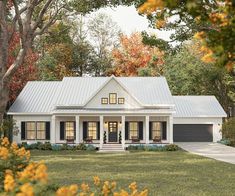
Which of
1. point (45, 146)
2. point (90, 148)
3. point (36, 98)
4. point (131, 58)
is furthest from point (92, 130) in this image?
point (131, 58)

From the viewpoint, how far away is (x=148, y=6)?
4387mm

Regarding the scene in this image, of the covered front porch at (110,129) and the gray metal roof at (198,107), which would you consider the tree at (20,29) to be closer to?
the covered front porch at (110,129)

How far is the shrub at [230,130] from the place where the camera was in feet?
143

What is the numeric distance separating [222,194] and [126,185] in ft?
11.4

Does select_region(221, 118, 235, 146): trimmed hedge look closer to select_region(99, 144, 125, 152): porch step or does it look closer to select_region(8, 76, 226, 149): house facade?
select_region(8, 76, 226, 149): house facade

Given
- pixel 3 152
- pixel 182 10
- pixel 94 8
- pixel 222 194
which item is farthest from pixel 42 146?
pixel 182 10

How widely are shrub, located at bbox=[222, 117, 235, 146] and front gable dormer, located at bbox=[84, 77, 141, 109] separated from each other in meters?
8.84

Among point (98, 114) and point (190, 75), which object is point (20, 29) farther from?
point (190, 75)

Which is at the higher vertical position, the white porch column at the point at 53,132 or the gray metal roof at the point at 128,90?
the gray metal roof at the point at 128,90

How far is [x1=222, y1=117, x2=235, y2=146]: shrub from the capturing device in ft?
143

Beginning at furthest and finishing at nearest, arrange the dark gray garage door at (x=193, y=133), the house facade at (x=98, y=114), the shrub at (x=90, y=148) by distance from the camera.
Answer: the dark gray garage door at (x=193, y=133)
the house facade at (x=98, y=114)
the shrub at (x=90, y=148)

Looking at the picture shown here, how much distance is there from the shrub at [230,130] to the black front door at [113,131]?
9.99 meters

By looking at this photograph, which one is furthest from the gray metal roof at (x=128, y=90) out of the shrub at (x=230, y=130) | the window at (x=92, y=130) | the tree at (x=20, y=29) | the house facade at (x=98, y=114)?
the tree at (x=20, y=29)

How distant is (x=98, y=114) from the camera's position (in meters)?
39.8
